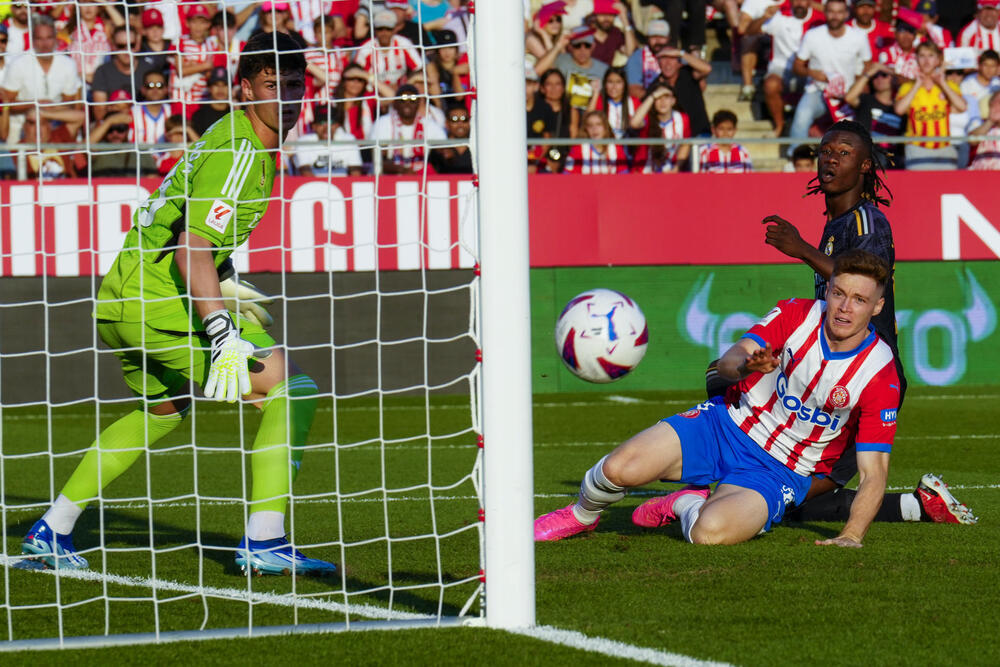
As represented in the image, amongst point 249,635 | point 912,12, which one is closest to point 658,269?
point 912,12

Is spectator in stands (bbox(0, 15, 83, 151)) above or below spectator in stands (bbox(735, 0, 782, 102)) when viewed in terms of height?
below

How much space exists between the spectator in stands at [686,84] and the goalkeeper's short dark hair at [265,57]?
969 cm

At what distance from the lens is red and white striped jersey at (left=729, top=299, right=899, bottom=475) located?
17.7ft

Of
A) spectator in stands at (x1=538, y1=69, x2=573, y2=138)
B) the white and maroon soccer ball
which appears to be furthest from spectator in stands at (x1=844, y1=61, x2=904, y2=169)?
the white and maroon soccer ball

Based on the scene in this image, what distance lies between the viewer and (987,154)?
563 inches

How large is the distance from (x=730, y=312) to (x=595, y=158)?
2.06m

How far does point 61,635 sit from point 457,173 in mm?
9827

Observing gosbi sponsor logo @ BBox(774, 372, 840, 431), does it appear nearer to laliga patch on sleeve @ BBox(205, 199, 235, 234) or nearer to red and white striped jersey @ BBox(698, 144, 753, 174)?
laliga patch on sleeve @ BBox(205, 199, 235, 234)

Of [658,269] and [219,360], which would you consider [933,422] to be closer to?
[658,269]

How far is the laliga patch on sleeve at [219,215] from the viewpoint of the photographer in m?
4.90

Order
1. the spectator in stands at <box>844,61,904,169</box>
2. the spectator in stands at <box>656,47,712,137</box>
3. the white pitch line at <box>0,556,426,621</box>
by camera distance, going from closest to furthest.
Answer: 1. the white pitch line at <box>0,556,426,621</box>
2. the spectator in stands at <box>656,47,712,137</box>
3. the spectator in stands at <box>844,61,904,169</box>

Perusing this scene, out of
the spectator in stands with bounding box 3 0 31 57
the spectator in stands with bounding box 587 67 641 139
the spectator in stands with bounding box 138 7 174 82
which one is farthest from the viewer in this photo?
the spectator in stands with bounding box 587 67 641 139

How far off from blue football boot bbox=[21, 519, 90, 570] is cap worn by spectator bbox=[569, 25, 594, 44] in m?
10.3

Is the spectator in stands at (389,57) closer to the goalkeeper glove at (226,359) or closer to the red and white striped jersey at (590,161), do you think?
the red and white striped jersey at (590,161)
